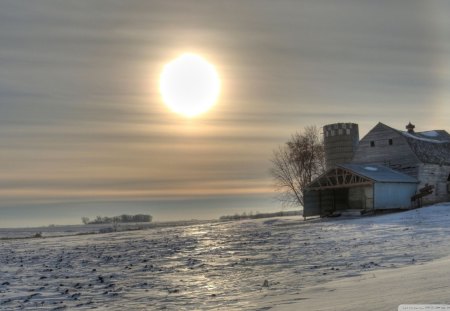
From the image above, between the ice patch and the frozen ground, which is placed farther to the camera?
the ice patch

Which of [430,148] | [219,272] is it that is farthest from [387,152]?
[219,272]

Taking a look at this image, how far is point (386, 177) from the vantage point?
43000 mm

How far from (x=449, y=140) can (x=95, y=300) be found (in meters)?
50.3

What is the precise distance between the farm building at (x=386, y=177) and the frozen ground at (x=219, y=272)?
55.7ft

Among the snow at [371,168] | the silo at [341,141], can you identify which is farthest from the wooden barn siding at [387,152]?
the silo at [341,141]

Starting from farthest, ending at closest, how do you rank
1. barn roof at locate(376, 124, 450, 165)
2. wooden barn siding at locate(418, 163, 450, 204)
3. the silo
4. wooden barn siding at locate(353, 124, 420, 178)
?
the silo < barn roof at locate(376, 124, 450, 165) < wooden barn siding at locate(353, 124, 420, 178) < wooden barn siding at locate(418, 163, 450, 204)

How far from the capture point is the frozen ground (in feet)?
39.0

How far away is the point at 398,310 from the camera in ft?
23.9

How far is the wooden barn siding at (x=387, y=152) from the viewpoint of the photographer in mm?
46344

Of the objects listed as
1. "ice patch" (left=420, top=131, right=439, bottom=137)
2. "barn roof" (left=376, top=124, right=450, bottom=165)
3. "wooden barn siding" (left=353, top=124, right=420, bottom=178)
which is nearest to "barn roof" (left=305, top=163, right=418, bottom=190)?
"wooden barn siding" (left=353, top=124, right=420, bottom=178)

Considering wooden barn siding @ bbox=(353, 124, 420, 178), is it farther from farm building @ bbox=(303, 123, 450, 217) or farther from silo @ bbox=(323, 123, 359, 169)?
silo @ bbox=(323, 123, 359, 169)

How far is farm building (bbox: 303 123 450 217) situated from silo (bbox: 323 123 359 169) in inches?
399

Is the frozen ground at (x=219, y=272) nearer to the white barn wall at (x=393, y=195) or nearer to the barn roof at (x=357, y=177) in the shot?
the white barn wall at (x=393, y=195)

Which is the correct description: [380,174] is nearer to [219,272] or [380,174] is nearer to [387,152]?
[387,152]
